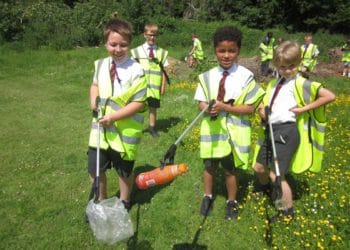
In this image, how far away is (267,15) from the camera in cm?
3700

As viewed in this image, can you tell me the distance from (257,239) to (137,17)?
29879mm

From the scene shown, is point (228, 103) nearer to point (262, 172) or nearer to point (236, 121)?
point (236, 121)

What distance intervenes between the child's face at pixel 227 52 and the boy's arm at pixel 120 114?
1.15 m

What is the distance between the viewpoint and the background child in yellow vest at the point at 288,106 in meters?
4.18

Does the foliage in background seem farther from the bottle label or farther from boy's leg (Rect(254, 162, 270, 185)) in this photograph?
the bottle label

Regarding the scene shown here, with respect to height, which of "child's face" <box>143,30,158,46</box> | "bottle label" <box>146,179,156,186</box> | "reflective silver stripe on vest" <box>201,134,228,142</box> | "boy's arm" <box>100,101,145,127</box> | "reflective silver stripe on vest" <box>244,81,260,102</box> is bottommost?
"bottle label" <box>146,179,156,186</box>

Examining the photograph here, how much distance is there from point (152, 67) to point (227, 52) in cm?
380

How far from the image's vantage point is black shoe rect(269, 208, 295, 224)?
456cm

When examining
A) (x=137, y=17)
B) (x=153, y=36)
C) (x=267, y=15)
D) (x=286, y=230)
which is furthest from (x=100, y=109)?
(x=267, y=15)

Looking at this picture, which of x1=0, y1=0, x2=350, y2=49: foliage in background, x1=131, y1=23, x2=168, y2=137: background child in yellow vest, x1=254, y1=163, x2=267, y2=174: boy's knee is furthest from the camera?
x1=0, y1=0, x2=350, y2=49: foliage in background

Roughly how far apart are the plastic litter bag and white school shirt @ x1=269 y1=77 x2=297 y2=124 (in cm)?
220

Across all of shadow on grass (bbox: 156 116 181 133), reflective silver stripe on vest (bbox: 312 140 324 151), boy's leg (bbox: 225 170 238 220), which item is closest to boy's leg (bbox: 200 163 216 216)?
boy's leg (bbox: 225 170 238 220)

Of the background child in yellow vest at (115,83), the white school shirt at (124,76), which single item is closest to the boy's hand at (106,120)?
the background child in yellow vest at (115,83)

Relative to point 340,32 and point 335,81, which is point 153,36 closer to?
point 335,81
